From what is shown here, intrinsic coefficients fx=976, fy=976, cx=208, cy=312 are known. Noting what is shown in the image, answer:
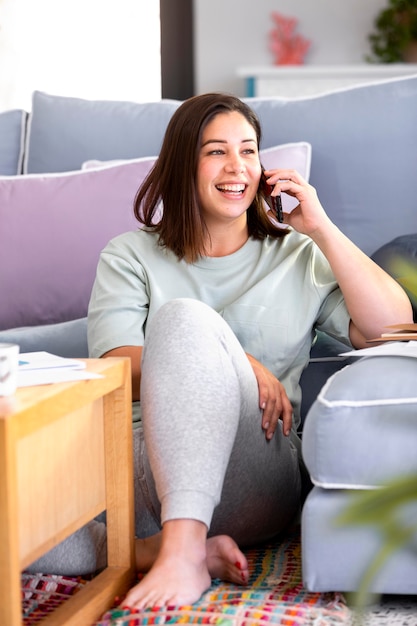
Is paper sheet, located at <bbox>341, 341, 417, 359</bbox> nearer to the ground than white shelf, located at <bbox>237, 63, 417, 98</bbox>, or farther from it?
nearer to the ground

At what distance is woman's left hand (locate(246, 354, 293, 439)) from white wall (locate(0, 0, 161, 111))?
9.90 feet

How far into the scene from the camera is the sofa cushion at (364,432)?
1256 mm

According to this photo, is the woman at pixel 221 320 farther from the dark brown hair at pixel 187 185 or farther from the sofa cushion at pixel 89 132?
the sofa cushion at pixel 89 132

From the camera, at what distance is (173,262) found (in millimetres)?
1753

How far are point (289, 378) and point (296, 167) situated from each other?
0.70 meters

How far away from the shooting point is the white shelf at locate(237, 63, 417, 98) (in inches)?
191

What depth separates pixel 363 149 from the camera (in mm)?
2299

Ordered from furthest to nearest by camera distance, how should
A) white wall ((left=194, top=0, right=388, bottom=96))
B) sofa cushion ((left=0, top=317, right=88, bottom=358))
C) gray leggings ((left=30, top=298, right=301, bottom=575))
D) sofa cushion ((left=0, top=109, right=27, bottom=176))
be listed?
1. white wall ((left=194, top=0, right=388, bottom=96))
2. sofa cushion ((left=0, top=109, right=27, bottom=176))
3. sofa cushion ((left=0, top=317, right=88, bottom=358))
4. gray leggings ((left=30, top=298, right=301, bottom=575))

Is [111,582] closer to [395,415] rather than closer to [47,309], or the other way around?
[395,415]

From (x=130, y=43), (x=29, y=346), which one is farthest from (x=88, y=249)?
(x=130, y=43)

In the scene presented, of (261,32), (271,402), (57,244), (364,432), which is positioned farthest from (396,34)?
(364,432)

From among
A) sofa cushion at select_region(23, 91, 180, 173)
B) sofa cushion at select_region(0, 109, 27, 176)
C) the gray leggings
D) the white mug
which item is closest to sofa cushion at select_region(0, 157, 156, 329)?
sofa cushion at select_region(23, 91, 180, 173)

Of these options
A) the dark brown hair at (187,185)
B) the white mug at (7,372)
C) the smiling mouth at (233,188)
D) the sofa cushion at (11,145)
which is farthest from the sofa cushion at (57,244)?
the white mug at (7,372)

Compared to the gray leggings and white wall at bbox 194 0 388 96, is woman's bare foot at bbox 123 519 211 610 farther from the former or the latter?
white wall at bbox 194 0 388 96
